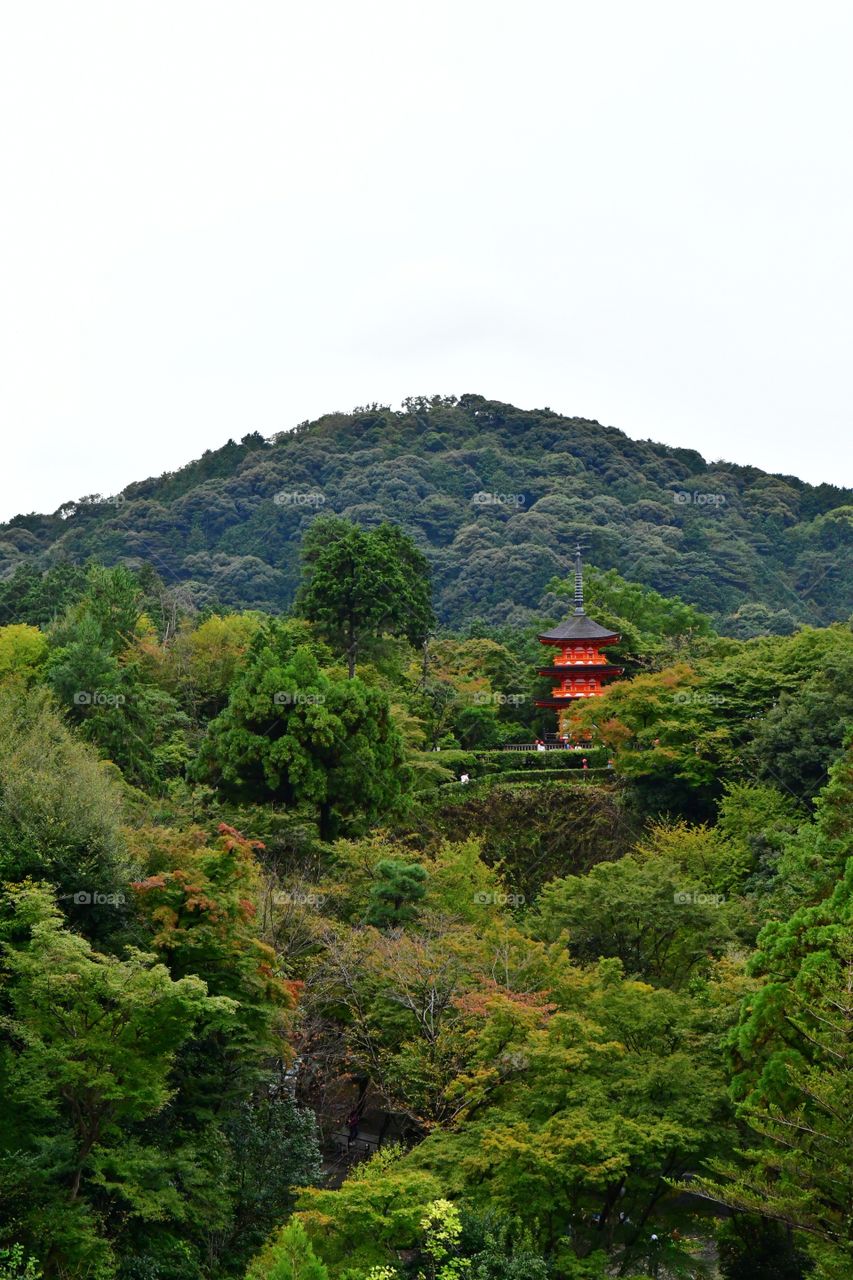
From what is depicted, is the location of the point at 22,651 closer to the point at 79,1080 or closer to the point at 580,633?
the point at 580,633

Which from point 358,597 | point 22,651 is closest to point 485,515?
point 358,597

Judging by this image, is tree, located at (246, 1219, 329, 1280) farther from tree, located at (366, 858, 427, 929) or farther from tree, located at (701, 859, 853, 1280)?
tree, located at (366, 858, 427, 929)

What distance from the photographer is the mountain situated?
85125mm

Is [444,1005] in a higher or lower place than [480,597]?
lower

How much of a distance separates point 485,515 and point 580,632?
2059 inches

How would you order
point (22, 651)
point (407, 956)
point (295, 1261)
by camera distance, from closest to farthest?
point (295, 1261) < point (407, 956) < point (22, 651)

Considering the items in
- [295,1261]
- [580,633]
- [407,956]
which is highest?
[580,633]

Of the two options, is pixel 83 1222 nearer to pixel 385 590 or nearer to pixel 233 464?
pixel 385 590

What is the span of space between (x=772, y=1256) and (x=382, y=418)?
99.3 m

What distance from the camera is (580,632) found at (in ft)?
148

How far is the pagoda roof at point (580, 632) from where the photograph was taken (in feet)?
147

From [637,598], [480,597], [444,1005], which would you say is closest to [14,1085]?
[444,1005]

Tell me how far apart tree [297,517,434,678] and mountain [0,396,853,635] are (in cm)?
3475

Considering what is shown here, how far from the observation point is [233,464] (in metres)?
109
